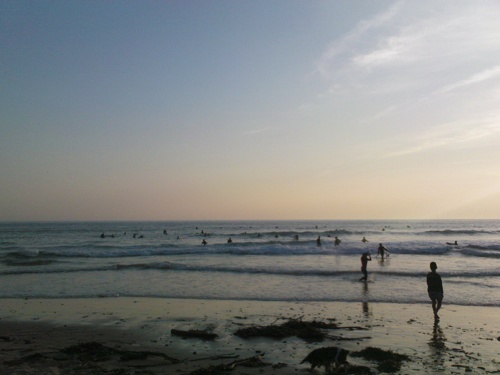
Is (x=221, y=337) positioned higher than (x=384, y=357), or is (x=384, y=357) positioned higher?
(x=384, y=357)

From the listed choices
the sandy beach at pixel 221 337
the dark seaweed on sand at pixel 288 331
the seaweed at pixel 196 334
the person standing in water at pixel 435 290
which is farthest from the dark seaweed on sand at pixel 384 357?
the person standing in water at pixel 435 290

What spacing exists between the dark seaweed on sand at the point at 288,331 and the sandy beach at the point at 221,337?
0.43 feet

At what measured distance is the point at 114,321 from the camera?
12.9 meters

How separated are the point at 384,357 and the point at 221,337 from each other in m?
4.28

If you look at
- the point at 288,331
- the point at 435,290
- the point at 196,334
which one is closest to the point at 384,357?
the point at 288,331

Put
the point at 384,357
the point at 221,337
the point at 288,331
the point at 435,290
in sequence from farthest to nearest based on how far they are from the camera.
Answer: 1. the point at 435,290
2. the point at 288,331
3. the point at 221,337
4. the point at 384,357

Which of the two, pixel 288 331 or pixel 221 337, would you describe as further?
pixel 288 331

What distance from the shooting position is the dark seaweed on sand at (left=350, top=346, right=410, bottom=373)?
812 cm

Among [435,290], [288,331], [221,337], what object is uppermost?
[435,290]

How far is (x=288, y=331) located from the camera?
10.9 metres

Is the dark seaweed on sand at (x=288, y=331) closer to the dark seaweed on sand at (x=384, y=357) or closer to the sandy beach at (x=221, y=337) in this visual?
the sandy beach at (x=221, y=337)

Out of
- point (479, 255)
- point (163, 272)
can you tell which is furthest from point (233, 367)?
point (479, 255)

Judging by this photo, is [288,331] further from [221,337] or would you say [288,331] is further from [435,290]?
[435,290]

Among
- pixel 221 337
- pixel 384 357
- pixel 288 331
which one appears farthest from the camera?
pixel 288 331
